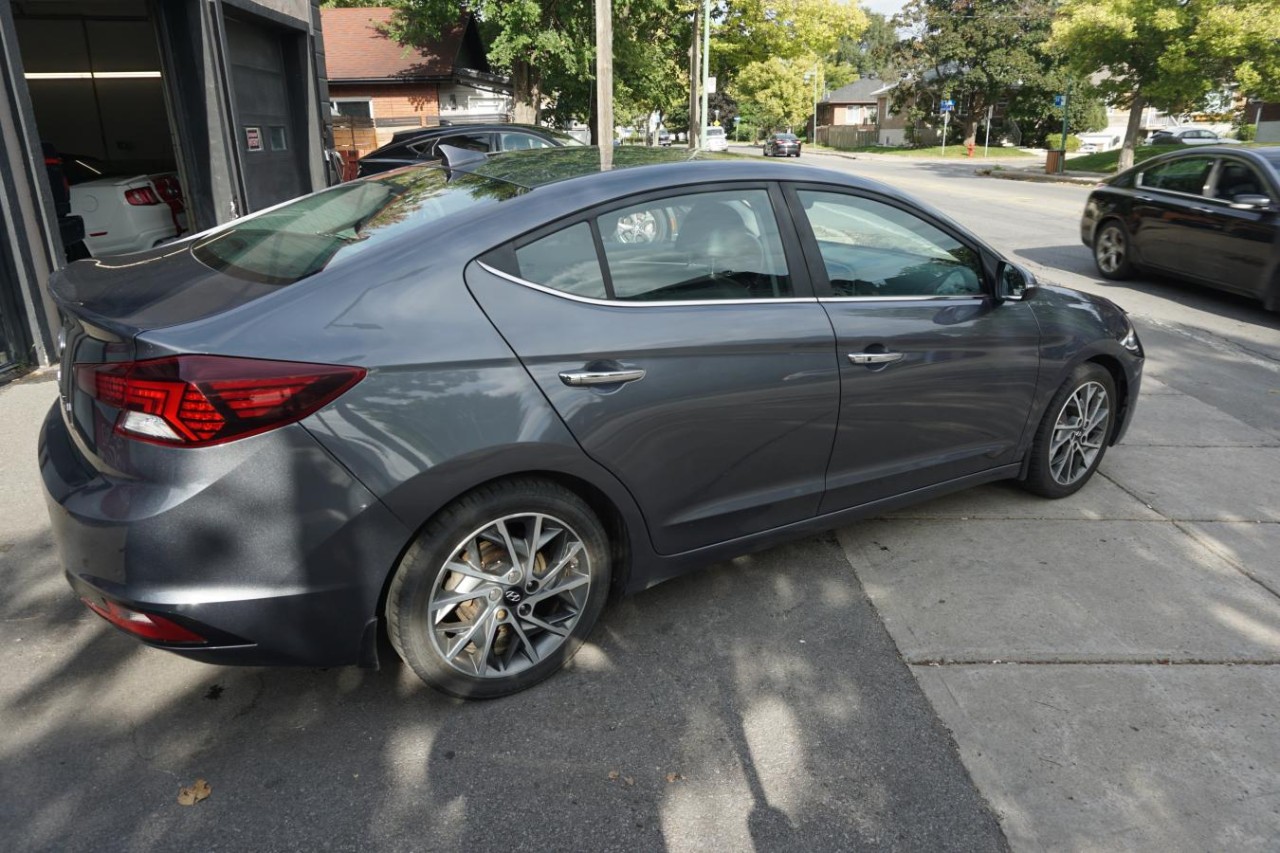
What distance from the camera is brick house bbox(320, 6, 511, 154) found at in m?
26.4

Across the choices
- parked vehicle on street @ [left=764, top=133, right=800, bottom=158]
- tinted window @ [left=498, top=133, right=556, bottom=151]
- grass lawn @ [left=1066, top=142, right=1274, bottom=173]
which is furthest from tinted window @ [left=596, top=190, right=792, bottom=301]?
parked vehicle on street @ [left=764, top=133, right=800, bottom=158]

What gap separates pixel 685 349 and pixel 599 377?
1.16 ft

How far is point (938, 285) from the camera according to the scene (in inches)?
149

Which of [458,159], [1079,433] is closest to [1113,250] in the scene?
[1079,433]

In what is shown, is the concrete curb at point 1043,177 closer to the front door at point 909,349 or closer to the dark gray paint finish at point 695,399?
the front door at point 909,349

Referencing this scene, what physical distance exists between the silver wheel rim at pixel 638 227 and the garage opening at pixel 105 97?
851 cm

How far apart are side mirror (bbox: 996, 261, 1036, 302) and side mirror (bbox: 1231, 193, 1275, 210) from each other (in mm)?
5986

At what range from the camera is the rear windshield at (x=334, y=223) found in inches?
111

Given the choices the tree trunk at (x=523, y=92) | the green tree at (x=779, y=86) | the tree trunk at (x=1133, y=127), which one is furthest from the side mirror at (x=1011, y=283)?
the green tree at (x=779, y=86)

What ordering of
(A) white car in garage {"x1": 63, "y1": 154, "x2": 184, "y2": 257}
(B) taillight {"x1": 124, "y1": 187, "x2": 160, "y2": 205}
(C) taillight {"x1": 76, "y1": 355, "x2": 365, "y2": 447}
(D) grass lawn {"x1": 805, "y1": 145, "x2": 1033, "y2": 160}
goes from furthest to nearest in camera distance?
(D) grass lawn {"x1": 805, "y1": 145, "x2": 1033, "y2": 160} → (B) taillight {"x1": 124, "y1": 187, "x2": 160, "y2": 205} → (A) white car in garage {"x1": 63, "y1": 154, "x2": 184, "y2": 257} → (C) taillight {"x1": 76, "y1": 355, "x2": 365, "y2": 447}

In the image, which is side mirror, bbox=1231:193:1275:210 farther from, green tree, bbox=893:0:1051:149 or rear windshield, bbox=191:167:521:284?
green tree, bbox=893:0:1051:149

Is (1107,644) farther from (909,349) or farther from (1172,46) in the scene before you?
(1172,46)

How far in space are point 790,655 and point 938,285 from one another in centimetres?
166

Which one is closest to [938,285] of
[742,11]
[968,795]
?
[968,795]
